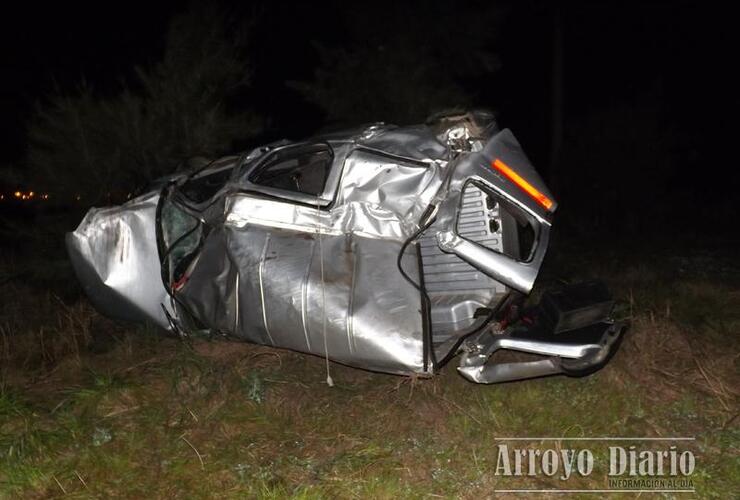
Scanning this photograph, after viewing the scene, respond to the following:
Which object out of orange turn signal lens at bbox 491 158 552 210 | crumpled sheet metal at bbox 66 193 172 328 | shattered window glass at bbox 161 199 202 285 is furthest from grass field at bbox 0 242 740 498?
orange turn signal lens at bbox 491 158 552 210

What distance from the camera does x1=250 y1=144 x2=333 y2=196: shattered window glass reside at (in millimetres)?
3953

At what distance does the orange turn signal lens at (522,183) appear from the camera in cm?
339

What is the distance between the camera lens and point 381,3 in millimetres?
9234

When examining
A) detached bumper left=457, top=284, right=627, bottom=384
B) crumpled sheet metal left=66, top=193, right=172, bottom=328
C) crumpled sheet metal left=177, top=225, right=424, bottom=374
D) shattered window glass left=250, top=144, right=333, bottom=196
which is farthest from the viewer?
crumpled sheet metal left=66, top=193, right=172, bottom=328

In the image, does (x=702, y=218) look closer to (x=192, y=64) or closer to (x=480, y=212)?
(x=480, y=212)

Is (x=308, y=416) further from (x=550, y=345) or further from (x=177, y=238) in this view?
(x=177, y=238)

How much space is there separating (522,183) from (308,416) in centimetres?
195

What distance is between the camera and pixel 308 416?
11.7ft

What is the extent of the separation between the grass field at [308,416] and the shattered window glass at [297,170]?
1.22 metres

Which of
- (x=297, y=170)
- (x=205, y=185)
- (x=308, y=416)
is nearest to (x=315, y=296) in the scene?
(x=308, y=416)

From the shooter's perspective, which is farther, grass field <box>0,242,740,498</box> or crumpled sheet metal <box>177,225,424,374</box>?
crumpled sheet metal <box>177,225,424,374</box>

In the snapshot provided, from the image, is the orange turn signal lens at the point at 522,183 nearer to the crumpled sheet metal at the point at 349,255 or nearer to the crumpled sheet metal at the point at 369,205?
the crumpled sheet metal at the point at 349,255

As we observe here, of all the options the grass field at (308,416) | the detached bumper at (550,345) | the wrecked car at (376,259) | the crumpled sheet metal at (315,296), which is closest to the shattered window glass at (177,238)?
the wrecked car at (376,259)

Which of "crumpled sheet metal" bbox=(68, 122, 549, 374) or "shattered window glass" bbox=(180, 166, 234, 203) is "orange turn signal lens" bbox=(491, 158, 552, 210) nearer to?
"crumpled sheet metal" bbox=(68, 122, 549, 374)
